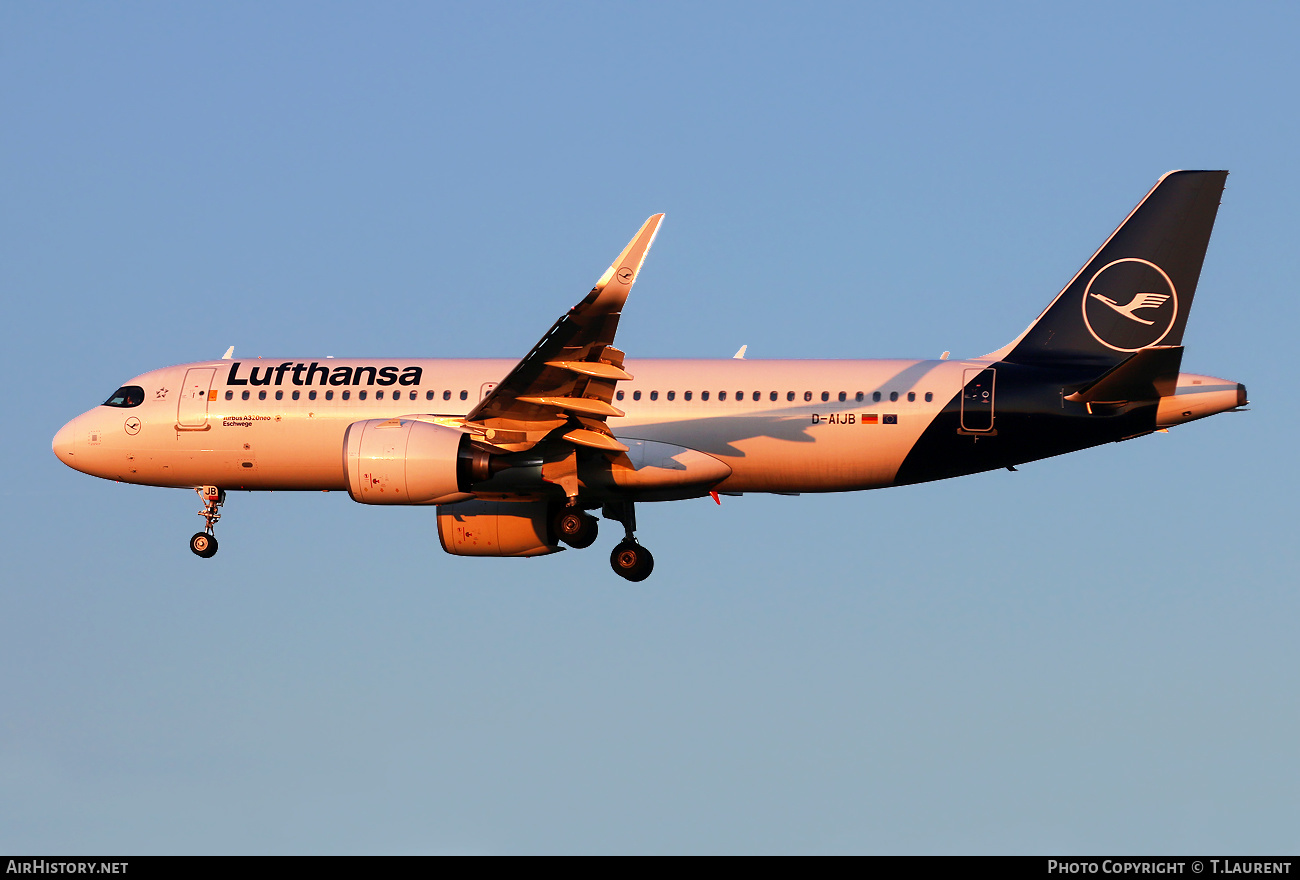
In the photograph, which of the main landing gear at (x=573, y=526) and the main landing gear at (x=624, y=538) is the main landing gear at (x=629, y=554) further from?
the main landing gear at (x=573, y=526)

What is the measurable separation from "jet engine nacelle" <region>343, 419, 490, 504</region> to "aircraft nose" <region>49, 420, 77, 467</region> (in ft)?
31.3

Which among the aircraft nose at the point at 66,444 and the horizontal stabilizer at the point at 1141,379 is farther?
the aircraft nose at the point at 66,444

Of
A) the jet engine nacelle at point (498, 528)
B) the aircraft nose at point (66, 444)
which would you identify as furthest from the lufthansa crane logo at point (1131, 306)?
the aircraft nose at point (66, 444)

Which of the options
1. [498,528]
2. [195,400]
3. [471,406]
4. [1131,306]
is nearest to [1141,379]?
[1131,306]

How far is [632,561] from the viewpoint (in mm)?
35781

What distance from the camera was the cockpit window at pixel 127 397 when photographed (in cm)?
3803

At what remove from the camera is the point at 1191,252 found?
3419 cm

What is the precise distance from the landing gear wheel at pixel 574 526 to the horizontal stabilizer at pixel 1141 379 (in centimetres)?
1051

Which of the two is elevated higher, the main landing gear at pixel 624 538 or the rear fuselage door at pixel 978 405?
the rear fuselage door at pixel 978 405

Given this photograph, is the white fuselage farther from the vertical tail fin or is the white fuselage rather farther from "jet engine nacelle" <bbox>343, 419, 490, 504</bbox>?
the vertical tail fin

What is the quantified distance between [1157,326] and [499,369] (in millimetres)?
14274

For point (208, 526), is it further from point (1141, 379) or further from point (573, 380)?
point (1141, 379)

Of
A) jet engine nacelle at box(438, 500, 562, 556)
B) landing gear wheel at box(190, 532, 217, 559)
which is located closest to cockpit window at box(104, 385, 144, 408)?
landing gear wheel at box(190, 532, 217, 559)
